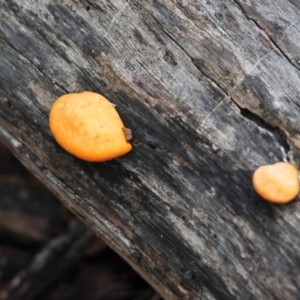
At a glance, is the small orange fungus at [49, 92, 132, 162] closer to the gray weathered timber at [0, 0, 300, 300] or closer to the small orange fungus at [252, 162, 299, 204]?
the gray weathered timber at [0, 0, 300, 300]

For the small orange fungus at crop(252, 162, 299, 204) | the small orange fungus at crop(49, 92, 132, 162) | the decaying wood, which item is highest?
the small orange fungus at crop(252, 162, 299, 204)

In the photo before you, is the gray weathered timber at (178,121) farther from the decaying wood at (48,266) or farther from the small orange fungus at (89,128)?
the decaying wood at (48,266)

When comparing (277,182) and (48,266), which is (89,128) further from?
(48,266)

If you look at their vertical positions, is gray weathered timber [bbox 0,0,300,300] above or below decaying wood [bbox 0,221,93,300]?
above

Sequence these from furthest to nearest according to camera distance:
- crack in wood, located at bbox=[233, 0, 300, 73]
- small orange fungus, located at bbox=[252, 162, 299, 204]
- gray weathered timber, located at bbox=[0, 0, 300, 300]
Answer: crack in wood, located at bbox=[233, 0, 300, 73] → gray weathered timber, located at bbox=[0, 0, 300, 300] → small orange fungus, located at bbox=[252, 162, 299, 204]

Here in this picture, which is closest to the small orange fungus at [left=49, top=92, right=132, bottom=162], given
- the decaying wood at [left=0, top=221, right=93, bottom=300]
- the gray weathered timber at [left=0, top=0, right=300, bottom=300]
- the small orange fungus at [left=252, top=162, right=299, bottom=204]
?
the gray weathered timber at [left=0, top=0, right=300, bottom=300]

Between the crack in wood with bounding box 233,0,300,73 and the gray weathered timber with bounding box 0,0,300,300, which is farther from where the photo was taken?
the crack in wood with bounding box 233,0,300,73

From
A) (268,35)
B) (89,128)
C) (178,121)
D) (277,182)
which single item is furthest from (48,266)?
(268,35)
